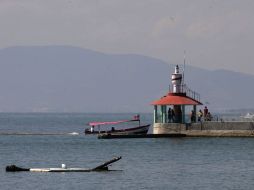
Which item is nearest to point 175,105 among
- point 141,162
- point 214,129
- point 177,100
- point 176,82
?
point 177,100

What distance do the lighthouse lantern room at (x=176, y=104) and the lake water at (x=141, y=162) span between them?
2378 millimetres

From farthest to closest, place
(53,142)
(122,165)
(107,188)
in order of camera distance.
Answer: (53,142) → (122,165) → (107,188)

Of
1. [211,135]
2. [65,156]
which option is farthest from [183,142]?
[65,156]

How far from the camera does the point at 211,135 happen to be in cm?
8888

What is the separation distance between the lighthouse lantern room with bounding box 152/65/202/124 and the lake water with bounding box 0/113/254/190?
2.38 m

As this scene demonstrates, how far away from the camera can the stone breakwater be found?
87625 millimetres

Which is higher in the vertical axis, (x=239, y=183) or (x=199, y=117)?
(x=199, y=117)

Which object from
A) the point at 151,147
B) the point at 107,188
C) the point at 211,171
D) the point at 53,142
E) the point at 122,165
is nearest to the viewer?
the point at 107,188

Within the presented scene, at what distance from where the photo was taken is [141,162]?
6750 centimetres

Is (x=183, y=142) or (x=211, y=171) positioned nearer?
(x=211, y=171)

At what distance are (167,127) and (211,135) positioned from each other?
461cm

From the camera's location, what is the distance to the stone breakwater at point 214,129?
87625 mm

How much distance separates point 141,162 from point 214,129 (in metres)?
22.1

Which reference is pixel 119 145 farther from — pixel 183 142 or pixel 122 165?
pixel 122 165
